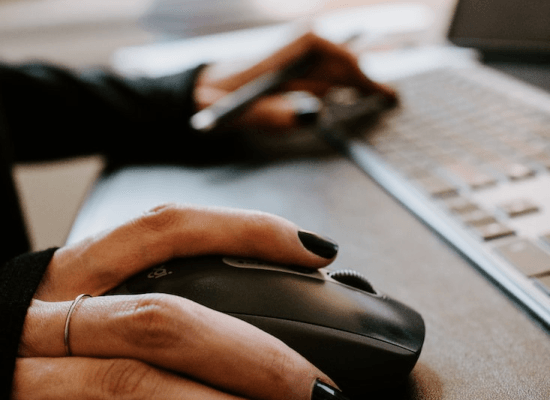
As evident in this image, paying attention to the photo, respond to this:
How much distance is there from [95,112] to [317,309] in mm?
504

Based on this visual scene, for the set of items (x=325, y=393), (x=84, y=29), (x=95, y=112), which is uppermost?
(x=84, y=29)

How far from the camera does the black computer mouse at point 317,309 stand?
0.80 ft

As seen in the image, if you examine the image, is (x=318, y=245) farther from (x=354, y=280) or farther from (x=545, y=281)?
(x=545, y=281)

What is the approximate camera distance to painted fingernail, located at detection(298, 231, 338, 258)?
306mm

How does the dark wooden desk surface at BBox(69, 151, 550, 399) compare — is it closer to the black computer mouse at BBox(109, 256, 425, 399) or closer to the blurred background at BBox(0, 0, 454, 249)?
the black computer mouse at BBox(109, 256, 425, 399)

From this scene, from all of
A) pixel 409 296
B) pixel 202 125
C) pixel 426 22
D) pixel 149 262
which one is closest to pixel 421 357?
pixel 409 296

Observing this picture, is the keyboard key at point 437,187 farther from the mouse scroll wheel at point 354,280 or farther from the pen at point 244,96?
the pen at point 244,96

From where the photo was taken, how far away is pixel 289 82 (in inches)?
28.7

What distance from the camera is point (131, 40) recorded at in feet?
3.63

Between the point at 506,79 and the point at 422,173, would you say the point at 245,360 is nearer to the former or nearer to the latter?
the point at 422,173

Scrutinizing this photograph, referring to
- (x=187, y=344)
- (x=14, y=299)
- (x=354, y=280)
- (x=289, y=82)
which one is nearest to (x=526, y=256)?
(x=354, y=280)

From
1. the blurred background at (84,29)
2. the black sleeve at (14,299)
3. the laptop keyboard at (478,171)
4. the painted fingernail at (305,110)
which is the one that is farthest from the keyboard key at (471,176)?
the blurred background at (84,29)

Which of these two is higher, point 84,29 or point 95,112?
point 84,29

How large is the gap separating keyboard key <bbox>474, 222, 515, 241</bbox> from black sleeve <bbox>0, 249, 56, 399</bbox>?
330mm
